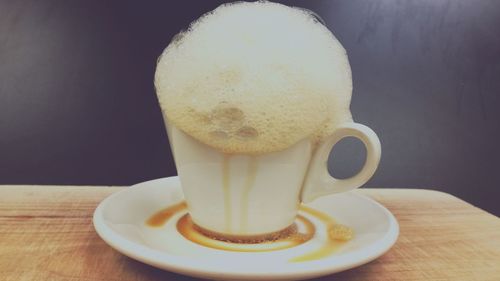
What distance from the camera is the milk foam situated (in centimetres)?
43

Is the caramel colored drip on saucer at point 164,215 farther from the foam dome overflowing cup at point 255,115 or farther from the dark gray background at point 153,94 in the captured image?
the dark gray background at point 153,94

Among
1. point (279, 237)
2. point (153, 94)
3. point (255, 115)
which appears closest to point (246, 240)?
point (279, 237)

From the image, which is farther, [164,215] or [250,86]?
[164,215]

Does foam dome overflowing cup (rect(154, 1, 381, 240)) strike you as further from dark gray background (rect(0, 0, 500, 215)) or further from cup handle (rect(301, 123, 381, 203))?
dark gray background (rect(0, 0, 500, 215))

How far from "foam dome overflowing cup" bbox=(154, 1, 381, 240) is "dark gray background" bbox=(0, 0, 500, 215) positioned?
0.58 meters

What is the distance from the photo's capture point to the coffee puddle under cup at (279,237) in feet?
1.53

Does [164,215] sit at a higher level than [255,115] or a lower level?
lower

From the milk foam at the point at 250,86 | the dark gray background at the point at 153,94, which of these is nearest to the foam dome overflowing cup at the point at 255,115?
the milk foam at the point at 250,86

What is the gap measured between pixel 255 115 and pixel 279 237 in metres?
0.15

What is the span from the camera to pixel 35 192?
2.13 feet

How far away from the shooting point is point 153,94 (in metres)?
1.07

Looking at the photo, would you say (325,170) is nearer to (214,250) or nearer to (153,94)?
(214,250)

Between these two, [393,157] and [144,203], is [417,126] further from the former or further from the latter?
[144,203]

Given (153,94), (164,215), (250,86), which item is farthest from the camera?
(153,94)
